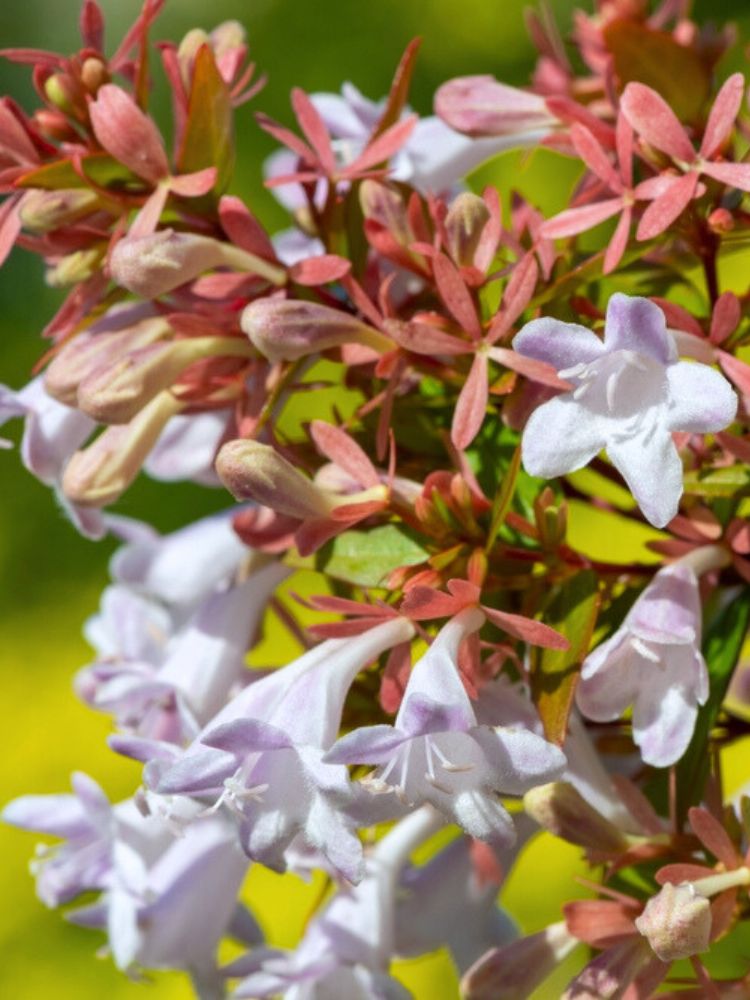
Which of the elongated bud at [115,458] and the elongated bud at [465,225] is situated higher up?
the elongated bud at [465,225]

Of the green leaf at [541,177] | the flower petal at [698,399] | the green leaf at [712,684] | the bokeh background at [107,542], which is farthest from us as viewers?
the green leaf at [541,177]

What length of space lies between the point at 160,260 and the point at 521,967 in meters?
0.24

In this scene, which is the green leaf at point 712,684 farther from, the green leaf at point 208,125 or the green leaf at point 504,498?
the green leaf at point 208,125

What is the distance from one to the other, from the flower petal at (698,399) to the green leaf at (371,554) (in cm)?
10

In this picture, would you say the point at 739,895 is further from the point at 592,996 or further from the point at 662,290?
the point at 662,290

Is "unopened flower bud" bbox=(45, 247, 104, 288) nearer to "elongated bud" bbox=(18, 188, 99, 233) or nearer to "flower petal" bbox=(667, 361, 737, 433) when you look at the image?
"elongated bud" bbox=(18, 188, 99, 233)

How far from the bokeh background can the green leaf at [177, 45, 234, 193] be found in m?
0.84

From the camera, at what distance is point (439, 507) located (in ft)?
1.35

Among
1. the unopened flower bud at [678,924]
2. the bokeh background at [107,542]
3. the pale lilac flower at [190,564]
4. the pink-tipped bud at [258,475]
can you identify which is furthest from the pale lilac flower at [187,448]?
the bokeh background at [107,542]

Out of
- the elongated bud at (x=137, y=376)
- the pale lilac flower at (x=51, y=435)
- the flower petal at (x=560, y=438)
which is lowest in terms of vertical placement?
the pale lilac flower at (x=51, y=435)

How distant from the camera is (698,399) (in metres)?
0.34

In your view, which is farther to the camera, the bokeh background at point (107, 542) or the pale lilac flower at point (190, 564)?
the bokeh background at point (107, 542)

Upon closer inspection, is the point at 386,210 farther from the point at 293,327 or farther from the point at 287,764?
the point at 287,764

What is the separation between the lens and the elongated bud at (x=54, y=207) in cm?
42
